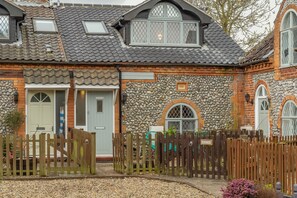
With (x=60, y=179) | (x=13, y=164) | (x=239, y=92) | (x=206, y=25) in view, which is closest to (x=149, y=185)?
(x=60, y=179)

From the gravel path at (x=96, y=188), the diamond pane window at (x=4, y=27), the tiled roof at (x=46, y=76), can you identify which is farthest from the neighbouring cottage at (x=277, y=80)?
the diamond pane window at (x=4, y=27)

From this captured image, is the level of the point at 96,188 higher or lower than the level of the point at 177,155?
lower

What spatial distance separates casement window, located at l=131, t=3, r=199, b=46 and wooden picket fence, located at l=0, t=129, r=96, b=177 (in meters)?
7.29

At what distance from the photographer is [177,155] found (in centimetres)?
1542

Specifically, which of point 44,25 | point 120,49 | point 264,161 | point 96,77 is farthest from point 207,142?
point 44,25

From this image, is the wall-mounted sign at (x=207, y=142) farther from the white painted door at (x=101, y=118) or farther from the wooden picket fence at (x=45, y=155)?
the white painted door at (x=101, y=118)

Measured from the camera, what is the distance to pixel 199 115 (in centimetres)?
2175

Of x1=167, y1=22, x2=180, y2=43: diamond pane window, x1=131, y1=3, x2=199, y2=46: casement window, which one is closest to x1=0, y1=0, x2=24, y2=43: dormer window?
x1=131, y1=3, x2=199, y2=46: casement window

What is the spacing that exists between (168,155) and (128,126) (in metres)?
5.62

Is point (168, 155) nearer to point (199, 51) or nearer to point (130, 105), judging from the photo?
point (130, 105)

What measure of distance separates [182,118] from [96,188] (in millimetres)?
8777

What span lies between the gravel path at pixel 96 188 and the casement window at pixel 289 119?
617 cm

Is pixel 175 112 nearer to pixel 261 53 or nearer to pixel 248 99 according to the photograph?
pixel 248 99

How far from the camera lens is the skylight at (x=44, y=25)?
22.5 metres
